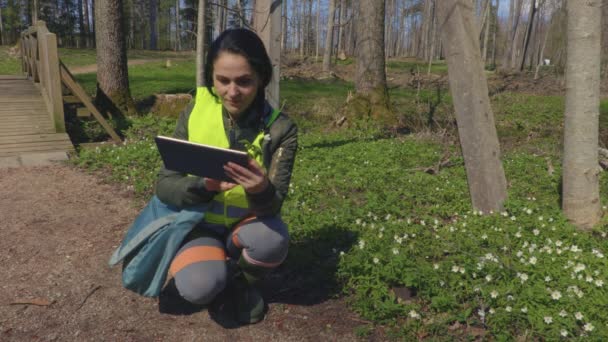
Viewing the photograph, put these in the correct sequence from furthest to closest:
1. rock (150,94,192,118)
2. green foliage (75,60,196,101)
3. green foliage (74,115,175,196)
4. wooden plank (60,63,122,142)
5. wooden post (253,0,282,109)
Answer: green foliage (75,60,196,101) → rock (150,94,192,118) → wooden plank (60,63,122,142) → wooden post (253,0,282,109) → green foliage (74,115,175,196)

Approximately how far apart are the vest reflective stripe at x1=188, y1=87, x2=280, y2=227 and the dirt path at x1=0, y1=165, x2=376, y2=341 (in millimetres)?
697

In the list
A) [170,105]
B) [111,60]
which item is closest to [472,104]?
[170,105]

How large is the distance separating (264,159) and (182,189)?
20.2 inches

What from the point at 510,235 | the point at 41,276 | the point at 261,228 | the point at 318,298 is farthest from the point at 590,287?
the point at 41,276

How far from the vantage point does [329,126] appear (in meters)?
10.8

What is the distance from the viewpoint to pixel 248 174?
8.03 ft

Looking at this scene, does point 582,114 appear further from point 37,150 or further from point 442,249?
point 37,150

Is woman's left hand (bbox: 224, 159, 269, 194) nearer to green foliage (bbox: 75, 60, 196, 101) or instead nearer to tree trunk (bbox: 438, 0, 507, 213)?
tree trunk (bbox: 438, 0, 507, 213)

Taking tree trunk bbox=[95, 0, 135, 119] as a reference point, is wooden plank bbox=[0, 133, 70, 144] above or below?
below

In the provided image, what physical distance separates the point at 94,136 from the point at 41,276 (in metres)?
5.75

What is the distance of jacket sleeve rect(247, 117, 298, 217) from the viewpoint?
267cm

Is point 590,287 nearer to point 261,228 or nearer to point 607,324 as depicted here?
point 607,324

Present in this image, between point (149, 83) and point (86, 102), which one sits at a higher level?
point (149, 83)

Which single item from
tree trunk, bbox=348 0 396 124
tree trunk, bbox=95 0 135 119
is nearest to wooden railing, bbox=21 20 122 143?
tree trunk, bbox=95 0 135 119
